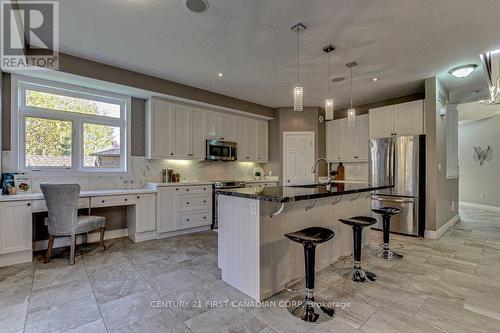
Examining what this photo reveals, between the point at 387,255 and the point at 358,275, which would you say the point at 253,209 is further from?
the point at 387,255

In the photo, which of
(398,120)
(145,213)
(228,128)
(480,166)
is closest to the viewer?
(145,213)

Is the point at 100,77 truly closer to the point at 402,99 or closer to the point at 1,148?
the point at 1,148

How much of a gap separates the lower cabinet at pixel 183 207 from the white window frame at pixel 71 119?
3.14ft

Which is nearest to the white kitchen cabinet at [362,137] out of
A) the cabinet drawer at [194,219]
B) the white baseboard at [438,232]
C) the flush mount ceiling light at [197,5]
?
the white baseboard at [438,232]

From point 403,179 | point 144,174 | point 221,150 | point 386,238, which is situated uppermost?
point 221,150

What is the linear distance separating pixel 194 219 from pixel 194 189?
1.85 feet

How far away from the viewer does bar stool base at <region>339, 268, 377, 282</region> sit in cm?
257

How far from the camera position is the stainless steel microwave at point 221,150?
5000 millimetres

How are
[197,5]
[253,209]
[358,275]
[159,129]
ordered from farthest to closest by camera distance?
[159,129]
[358,275]
[197,5]
[253,209]

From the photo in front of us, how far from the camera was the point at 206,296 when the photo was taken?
2260 mm

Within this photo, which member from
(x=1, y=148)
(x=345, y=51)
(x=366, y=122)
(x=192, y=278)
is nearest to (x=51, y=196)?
(x=1, y=148)

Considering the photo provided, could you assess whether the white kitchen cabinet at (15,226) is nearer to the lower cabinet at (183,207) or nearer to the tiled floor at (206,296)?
the tiled floor at (206,296)

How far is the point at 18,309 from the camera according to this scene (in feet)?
6.68

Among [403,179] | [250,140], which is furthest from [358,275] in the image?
[250,140]
